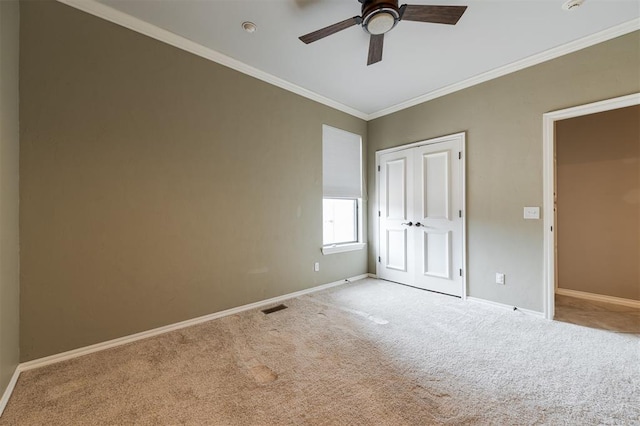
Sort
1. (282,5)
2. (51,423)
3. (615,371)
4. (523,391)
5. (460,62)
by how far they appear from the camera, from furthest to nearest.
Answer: (460,62) < (282,5) < (615,371) < (523,391) < (51,423)

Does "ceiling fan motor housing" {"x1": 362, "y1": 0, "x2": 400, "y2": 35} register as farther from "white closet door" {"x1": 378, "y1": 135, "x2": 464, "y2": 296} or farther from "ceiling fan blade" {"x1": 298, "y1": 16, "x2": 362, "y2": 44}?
"white closet door" {"x1": 378, "y1": 135, "x2": 464, "y2": 296}

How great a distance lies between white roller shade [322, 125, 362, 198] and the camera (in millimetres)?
3977

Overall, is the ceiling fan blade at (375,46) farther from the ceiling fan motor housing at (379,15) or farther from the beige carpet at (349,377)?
the beige carpet at (349,377)

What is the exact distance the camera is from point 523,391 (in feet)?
5.41

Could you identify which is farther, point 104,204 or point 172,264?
point 172,264

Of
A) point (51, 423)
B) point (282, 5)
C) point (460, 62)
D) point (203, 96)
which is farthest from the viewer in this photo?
point (460, 62)

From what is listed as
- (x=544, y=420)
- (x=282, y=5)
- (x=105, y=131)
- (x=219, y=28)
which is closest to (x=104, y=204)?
(x=105, y=131)

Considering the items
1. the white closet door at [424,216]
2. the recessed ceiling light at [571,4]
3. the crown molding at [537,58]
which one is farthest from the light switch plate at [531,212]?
the recessed ceiling light at [571,4]

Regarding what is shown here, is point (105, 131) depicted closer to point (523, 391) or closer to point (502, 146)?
point (523, 391)

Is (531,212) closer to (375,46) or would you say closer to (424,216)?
(424,216)

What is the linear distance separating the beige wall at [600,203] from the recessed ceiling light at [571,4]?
194 cm

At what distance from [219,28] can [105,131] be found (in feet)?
4.64

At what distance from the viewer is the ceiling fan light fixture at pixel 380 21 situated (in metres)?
1.85

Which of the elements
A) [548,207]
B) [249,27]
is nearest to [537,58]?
[548,207]
